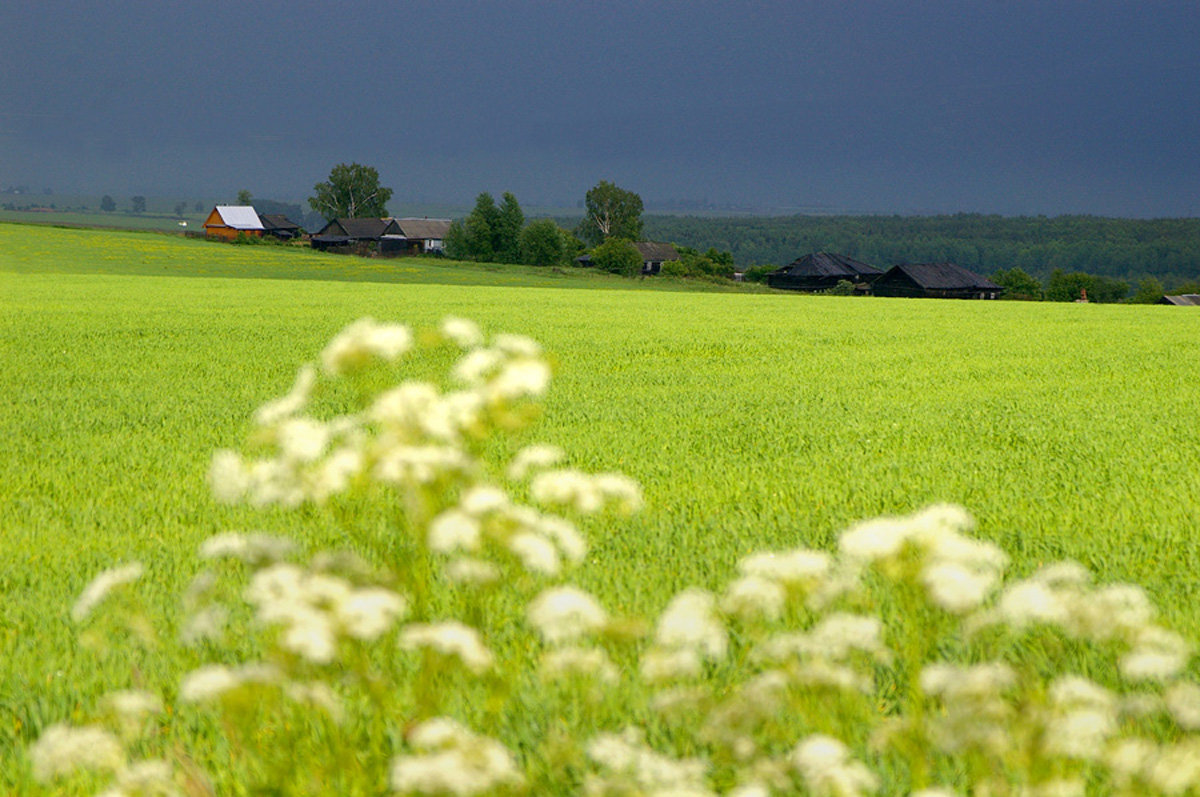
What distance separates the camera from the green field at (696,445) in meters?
4.61

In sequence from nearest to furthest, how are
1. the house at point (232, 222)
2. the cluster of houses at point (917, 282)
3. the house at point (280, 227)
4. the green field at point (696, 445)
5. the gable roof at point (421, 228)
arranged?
the green field at point (696, 445) → the cluster of houses at point (917, 282) → the house at point (232, 222) → the gable roof at point (421, 228) → the house at point (280, 227)

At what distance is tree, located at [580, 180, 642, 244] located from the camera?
143375 mm

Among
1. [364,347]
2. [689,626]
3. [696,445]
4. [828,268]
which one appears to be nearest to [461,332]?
[364,347]

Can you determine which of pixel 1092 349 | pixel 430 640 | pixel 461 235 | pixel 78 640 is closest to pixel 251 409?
pixel 78 640

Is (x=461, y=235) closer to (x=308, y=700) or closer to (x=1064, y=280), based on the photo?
(x=1064, y=280)

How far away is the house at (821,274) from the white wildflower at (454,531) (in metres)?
110

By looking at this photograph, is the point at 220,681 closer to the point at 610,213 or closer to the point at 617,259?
the point at 617,259

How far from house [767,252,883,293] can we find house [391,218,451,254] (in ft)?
180

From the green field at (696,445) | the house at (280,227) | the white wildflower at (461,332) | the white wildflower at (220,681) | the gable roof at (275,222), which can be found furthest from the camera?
the gable roof at (275,222)

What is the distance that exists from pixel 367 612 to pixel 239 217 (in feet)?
465

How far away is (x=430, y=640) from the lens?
76.0 inches

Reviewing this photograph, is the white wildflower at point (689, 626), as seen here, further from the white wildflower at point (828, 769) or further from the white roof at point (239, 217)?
the white roof at point (239, 217)

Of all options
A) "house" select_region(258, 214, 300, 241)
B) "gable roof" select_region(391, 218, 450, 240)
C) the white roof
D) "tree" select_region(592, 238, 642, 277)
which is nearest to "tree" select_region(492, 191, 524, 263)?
"tree" select_region(592, 238, 642, 277)

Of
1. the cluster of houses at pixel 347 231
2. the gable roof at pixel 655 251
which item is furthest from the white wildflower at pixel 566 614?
the gable roof at pixel 655 251
